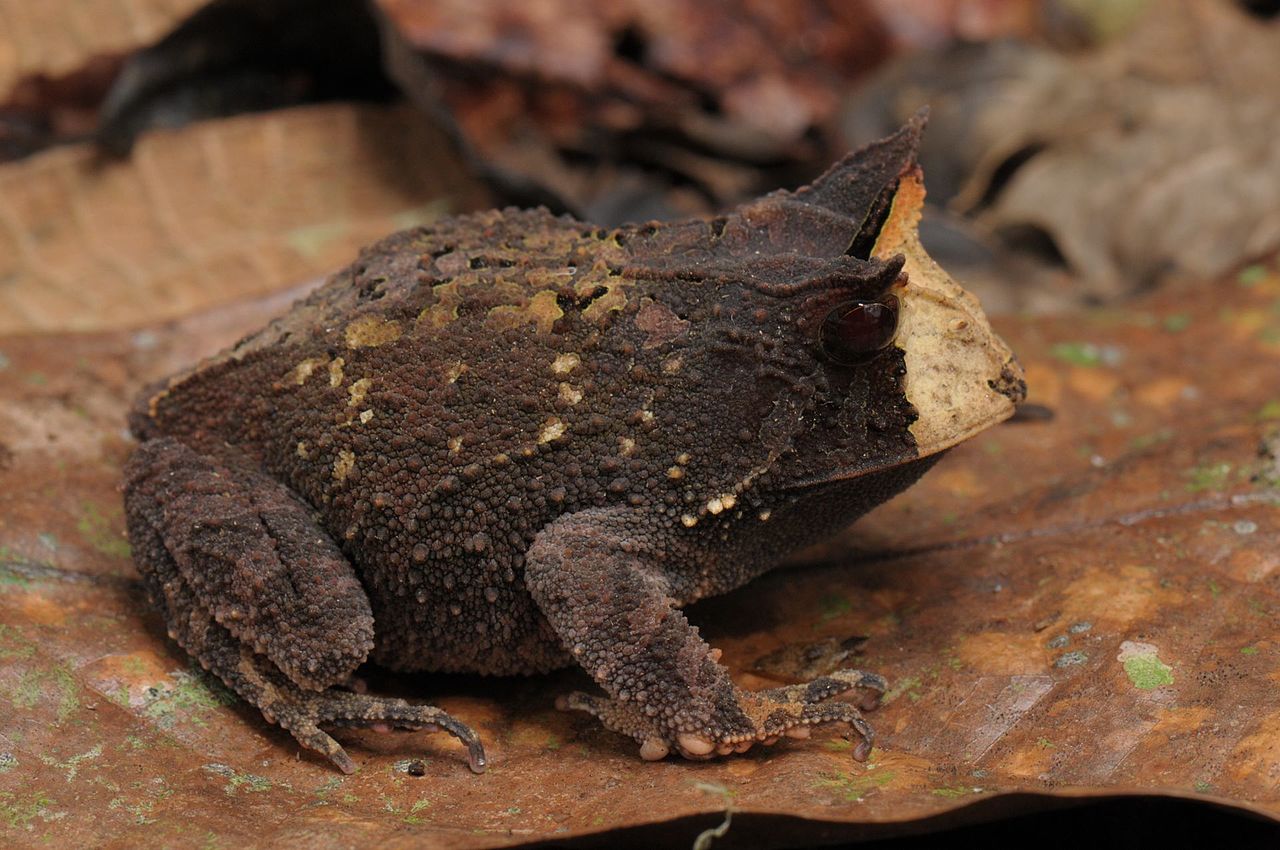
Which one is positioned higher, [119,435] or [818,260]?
[818,260]

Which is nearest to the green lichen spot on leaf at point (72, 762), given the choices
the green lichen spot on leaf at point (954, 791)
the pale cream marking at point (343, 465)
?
the pale cream marking at point (343, 465)

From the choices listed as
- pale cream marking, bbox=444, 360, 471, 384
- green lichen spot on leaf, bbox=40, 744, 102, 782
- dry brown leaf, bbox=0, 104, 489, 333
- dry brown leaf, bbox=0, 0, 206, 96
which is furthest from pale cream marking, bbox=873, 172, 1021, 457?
dry brown leaf, bbox=0, 0, 206, 96

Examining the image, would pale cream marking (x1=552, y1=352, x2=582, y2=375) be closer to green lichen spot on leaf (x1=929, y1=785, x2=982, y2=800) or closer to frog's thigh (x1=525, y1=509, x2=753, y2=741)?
frog's thigh (x1=525, y1=509, x2=753, y2=741)

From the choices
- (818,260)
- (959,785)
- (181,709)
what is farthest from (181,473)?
(959,785)

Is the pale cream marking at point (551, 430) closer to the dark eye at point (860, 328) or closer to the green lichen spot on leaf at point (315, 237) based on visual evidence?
the dark eye at point (860, 328)

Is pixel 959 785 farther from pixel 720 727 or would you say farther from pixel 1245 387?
pixel 1245 387

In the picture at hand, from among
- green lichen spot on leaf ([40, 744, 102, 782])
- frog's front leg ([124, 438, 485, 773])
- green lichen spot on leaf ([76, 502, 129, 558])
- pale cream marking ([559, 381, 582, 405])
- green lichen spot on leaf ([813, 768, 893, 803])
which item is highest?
pale cream marking ([559, 381, 582, 405])
